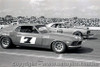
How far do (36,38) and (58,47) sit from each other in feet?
3.83

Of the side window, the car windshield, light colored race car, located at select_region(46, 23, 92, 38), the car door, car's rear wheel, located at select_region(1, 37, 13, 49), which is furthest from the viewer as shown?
light colored race car, located at select_region(46, 23, 92, 38)

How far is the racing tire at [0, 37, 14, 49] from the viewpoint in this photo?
9.70 m

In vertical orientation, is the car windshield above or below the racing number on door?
above

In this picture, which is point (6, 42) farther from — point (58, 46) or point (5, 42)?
point (58, 46)

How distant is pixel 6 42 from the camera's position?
9.83m

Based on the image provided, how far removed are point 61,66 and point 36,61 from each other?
1.14 metres

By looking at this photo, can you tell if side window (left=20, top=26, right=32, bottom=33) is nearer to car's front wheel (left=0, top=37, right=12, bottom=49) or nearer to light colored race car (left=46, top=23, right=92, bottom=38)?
car's front wheel (left=0, top=37, right=12, bottom=49)

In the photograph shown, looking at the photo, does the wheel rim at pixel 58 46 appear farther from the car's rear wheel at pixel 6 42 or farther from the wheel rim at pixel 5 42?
the wheel rim at pixel 5 42

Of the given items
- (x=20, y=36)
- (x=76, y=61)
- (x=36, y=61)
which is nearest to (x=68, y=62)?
(x=76, y=61)

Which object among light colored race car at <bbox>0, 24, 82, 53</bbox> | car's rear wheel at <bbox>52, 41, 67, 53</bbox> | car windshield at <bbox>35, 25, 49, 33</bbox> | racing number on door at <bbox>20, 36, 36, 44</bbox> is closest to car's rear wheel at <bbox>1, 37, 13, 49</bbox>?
light colored race car at <bbox>0, 24, 82, 53</bbox>

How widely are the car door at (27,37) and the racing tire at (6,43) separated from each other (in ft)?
1.24

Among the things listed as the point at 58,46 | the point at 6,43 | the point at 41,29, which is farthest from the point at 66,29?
the point at 58,46

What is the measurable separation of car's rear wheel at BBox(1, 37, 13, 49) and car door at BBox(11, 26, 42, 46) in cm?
38

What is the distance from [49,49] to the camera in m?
9.44
